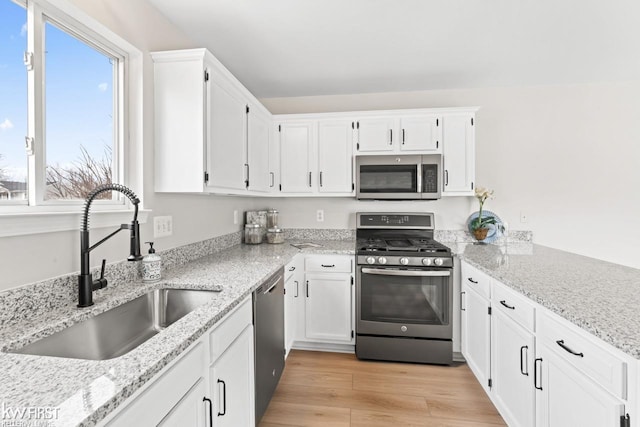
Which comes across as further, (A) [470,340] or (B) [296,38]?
(A) [470,340]

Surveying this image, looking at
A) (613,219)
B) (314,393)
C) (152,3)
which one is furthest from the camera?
(613,219)

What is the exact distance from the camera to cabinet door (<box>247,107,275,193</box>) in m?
2.38

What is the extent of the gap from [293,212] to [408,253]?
136 centimetres

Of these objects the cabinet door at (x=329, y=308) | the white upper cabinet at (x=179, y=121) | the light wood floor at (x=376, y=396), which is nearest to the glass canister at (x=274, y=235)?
the cabinet door at (x=329, y=308)

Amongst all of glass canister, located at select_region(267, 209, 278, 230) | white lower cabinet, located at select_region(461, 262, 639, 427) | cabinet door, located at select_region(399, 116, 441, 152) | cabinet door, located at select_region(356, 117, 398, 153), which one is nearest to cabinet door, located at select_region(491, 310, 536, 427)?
white lower cabinet, located at select_region(461, 262, 639, 427)

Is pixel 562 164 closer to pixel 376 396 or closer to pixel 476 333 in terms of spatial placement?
pixel 476 333

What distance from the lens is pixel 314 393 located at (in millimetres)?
2076

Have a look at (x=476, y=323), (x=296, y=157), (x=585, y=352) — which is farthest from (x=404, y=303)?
(x=296, y=157)

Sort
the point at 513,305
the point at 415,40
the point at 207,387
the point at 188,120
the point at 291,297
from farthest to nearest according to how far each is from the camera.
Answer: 1. the point at 291,297
2. the point at 415,40
3. the point at 188,120
4. the point at 513,305
5. the point at 207,387

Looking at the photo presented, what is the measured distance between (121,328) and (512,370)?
1922 millimetres

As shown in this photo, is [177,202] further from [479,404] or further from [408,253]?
[479,404]

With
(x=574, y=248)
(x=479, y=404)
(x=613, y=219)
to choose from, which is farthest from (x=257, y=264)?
(x=613, y=219)

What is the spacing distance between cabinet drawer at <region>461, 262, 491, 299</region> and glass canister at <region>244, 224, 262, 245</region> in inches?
70.0

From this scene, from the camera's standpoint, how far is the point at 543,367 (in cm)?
135
